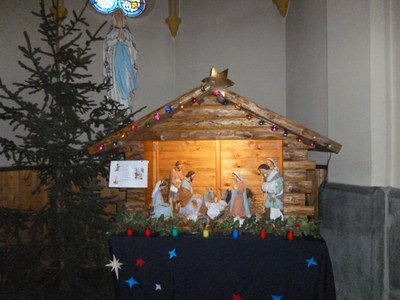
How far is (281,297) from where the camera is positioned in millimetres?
3363

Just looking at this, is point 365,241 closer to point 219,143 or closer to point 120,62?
point 219,143

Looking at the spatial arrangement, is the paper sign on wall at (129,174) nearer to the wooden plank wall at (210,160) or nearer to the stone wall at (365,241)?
the wooden plank wall at (210,160)

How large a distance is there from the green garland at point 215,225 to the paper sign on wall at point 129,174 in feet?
1.08

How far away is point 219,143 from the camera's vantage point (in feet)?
12.9

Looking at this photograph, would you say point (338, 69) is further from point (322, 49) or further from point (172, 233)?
point (172, 233)

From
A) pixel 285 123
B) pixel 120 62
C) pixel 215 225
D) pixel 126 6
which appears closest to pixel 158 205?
pixel 215 225

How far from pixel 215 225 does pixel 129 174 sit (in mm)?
1001

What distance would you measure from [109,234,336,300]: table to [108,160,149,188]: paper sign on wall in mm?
517

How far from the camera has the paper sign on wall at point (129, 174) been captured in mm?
3621

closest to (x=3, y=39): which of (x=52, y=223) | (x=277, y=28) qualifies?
(x=52, y=223)

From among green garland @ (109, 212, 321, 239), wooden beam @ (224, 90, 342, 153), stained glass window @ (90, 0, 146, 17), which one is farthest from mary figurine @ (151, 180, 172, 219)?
stained glass window @ (90, 0, 146, 17)

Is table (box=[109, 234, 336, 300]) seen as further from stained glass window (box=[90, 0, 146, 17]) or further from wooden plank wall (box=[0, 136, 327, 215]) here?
stained glass window (box=[90, 0, 146, 17])

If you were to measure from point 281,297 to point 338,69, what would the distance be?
8.75ft

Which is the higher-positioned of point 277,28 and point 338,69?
point 277,28
